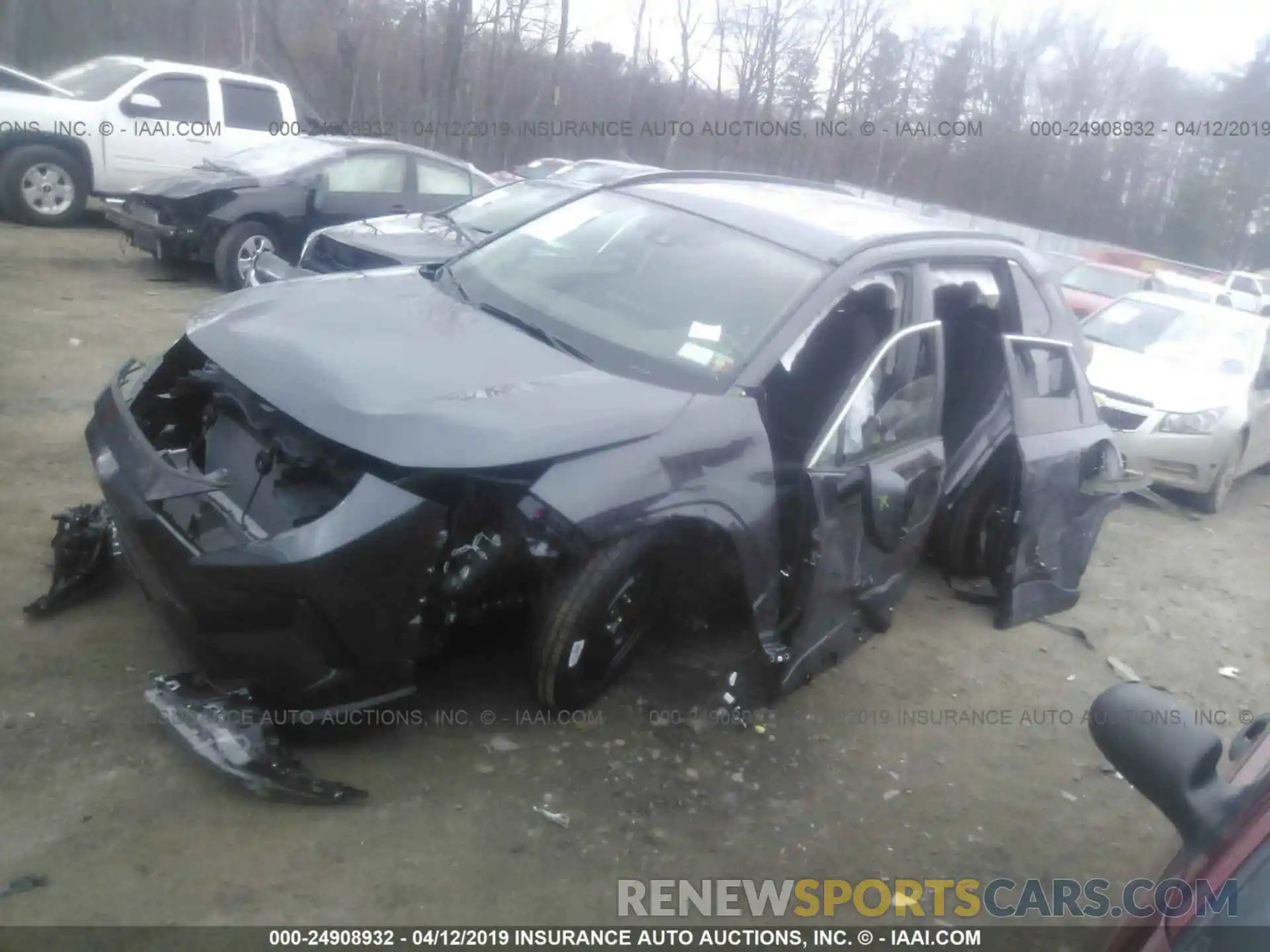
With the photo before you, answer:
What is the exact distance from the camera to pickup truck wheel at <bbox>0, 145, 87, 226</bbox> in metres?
10.4

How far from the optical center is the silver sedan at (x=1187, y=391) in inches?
306

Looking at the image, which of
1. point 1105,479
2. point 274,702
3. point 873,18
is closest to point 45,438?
point 274,702

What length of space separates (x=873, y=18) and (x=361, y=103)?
613 inches

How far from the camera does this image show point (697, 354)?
369 cm

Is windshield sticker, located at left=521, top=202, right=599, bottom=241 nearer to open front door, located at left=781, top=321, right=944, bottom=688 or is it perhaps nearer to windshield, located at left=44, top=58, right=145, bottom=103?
open front door, located at left=781, top=321, right=944, bottom=688

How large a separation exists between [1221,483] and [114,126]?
11164 millimetres

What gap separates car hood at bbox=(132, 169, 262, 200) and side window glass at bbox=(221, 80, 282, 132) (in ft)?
8.67

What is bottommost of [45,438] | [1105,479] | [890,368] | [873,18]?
[45,438]

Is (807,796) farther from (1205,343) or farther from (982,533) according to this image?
(1205,343)

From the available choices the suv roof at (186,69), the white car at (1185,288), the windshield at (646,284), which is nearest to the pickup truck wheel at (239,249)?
the suv roof at (186,69)

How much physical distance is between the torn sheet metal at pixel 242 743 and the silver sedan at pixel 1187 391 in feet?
19.4

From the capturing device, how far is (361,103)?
76.8ft

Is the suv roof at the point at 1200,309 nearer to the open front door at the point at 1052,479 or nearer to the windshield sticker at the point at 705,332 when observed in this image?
the open front door at the point at 1052,479

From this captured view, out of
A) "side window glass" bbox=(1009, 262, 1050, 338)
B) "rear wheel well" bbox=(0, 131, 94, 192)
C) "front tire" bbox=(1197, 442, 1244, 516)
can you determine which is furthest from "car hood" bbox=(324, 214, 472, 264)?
"front tire" bbox=(1197, 442, 1244, 516)
